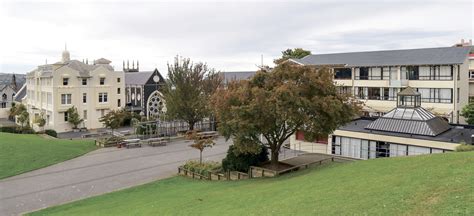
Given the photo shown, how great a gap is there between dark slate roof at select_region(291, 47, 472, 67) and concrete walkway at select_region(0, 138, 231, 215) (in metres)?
25.3

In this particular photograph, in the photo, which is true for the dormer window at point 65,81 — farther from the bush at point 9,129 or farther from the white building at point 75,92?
the bush at point 9,129

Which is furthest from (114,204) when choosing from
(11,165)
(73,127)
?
(73,127)

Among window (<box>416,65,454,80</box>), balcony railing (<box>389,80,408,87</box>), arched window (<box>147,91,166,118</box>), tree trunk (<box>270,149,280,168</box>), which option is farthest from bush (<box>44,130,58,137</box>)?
window (<box>416,65,454,80</box>)

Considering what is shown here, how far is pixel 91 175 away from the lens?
27688mm

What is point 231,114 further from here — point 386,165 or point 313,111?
point 386,165

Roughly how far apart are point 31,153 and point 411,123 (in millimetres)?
30686

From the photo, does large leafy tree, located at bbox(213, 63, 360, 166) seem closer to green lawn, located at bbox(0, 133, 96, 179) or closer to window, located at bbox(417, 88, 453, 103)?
green lawn, located at bbox(0, 133, 96, 179)

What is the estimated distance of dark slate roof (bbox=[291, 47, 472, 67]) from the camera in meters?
43.2

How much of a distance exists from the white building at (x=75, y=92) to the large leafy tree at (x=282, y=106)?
37.1 metres

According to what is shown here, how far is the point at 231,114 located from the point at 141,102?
45.5 metres

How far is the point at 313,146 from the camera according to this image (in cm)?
3369

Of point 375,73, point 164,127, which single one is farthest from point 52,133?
point 375,73

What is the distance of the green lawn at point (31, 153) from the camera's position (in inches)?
1148

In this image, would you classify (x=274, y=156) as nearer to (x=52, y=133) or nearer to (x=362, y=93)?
(x=362, y=93)
